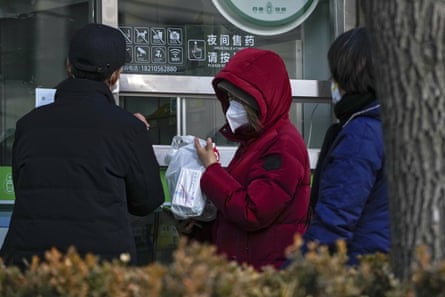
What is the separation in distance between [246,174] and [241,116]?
0.26 metres

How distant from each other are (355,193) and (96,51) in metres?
1.14

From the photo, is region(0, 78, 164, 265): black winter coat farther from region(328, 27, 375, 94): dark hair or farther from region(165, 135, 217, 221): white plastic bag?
region(328, 27, 375, 94): dark hair

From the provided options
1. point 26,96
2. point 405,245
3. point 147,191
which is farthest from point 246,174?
point 26,96

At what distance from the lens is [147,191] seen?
320 cm

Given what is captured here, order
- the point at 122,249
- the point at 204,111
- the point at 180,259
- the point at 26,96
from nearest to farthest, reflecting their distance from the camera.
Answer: the point at 180,259, the point at 122,249, the point at 204,111, the point at 26,96

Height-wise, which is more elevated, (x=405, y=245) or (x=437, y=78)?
(x=437, y=78)

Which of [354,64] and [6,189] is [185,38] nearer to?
[6,189]

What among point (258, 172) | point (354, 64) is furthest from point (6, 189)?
point (354, 64)

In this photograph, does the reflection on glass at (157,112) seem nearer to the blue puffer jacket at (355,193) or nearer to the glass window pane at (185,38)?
the glass window pane at (185,38)

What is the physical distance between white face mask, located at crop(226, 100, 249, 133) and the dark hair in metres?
0.56

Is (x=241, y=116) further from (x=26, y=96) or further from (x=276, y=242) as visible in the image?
(x=26, y=96)

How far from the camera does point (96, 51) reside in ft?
10.5

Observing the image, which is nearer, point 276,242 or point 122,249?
point 122,249

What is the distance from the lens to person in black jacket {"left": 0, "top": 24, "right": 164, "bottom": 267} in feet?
10.0
